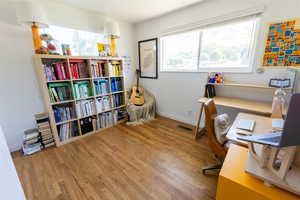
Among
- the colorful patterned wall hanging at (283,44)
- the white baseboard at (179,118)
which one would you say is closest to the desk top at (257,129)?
the colorful patterned wall hanging at (283,44)

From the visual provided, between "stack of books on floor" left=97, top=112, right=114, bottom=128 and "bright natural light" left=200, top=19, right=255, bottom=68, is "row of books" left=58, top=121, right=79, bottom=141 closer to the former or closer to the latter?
Result: "stack of books on floor" left=97, top=112, right=114, bottom=128

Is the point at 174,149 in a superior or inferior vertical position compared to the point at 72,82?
inferior

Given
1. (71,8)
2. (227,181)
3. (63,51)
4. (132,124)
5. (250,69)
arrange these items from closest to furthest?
(227,181) < (250,69) < (63,51) < (71,8) < (132,124)

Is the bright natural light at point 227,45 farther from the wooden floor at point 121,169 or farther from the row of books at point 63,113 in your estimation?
the row of books at point 63,113

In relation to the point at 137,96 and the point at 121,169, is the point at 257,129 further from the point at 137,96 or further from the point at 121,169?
the point at 137,96

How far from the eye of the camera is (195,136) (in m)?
2.35

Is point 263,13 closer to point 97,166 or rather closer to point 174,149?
point 174,149

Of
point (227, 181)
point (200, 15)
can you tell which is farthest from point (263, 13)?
point (227, 181)

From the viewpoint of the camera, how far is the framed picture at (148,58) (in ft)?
10.6

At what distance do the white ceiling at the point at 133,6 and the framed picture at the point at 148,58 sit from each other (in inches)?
24.8

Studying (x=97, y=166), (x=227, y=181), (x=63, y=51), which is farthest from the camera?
(x=63, y=51)

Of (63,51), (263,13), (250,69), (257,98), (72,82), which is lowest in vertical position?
(257,98)

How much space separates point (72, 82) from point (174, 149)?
83.1 inches

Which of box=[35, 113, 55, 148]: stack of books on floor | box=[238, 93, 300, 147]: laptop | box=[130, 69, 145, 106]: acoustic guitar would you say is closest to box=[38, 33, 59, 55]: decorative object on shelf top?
box=[35, 113, 55, 148]: stack of books on floor
